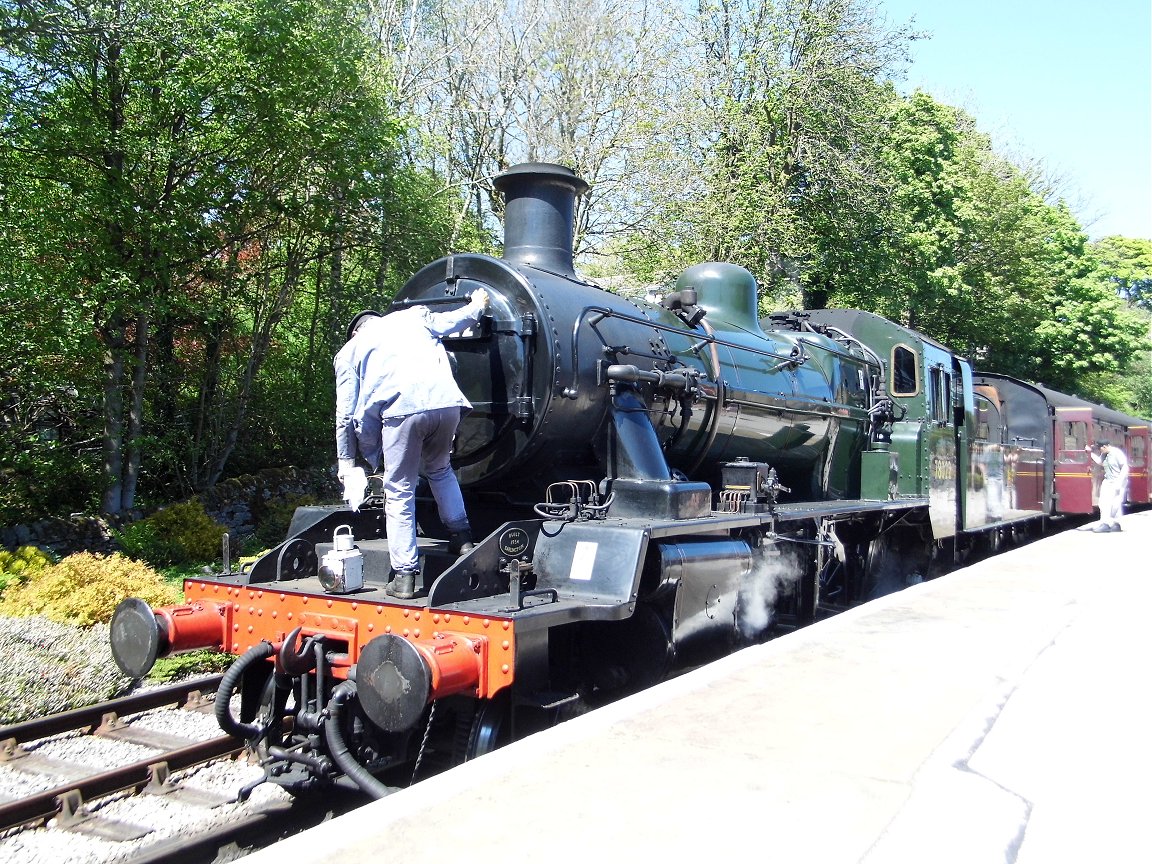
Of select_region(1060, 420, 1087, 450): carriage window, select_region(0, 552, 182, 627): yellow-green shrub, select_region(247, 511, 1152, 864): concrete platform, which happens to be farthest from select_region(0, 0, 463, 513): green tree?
select_region(1060, 420, 1087, 450): carriage window

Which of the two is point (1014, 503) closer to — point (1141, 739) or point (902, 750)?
point (1141, 739)

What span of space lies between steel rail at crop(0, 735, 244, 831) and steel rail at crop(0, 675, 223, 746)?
67 centimetres

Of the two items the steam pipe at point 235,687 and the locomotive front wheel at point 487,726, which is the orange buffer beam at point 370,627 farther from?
the locomotive front wheel at point 487,726

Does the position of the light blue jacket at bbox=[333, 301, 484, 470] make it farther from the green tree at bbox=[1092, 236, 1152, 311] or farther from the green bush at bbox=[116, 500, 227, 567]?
the green tree at bbox=[1092, 236, 1152, 311]

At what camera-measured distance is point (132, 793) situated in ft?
15.1

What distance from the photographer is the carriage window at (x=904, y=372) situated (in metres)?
9.80

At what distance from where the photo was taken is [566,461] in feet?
18.1

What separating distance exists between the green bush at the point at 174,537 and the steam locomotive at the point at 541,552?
5.10 metres

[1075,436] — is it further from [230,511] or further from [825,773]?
[825,773]

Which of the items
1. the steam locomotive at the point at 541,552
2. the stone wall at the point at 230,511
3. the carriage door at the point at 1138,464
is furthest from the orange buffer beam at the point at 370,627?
the carriage door at the point at 1138,464

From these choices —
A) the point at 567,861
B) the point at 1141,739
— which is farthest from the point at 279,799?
the point at 1141,739

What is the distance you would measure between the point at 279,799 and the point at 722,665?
99.2 inches

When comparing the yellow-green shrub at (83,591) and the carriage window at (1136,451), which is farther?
the carriage window at (1136,451)

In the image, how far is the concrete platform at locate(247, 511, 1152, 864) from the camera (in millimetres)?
2939
